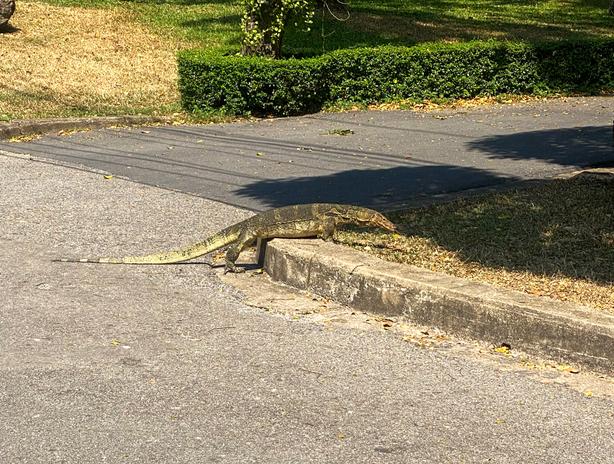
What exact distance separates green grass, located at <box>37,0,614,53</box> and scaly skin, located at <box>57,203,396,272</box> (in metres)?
14.6

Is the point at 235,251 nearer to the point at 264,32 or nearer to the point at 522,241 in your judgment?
the point at 522,241

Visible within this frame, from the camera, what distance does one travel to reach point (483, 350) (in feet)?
22.2

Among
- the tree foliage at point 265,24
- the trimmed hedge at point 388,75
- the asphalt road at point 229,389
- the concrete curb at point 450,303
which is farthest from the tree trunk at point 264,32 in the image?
the concrete curb at point 450,303

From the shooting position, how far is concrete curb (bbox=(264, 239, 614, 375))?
641cm

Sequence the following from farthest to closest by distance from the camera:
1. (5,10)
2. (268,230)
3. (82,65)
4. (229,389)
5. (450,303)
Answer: (5,10), (82,65), (268,230), (450,303), (229,389)

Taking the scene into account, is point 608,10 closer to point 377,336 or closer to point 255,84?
point 255,84

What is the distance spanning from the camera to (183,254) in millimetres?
8773

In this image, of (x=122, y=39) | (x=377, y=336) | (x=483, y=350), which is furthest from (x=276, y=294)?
(x=122, y=39)

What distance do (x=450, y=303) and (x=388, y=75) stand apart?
1327cm

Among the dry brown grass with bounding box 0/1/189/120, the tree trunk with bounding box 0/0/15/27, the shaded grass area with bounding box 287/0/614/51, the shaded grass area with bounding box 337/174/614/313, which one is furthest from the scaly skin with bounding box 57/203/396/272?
the tree trunk with bounding box 0/0/15/27

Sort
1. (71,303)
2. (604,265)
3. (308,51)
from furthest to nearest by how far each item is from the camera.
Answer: (308,51) < (604,265) < (71,303)

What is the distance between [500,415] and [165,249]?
170 inches

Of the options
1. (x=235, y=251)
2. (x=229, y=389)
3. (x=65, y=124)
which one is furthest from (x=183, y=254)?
(x=65, y=124)

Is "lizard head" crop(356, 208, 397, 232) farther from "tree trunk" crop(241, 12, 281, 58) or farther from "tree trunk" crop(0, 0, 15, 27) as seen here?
"tree trunk" crop(0, 0, 15, 27)
